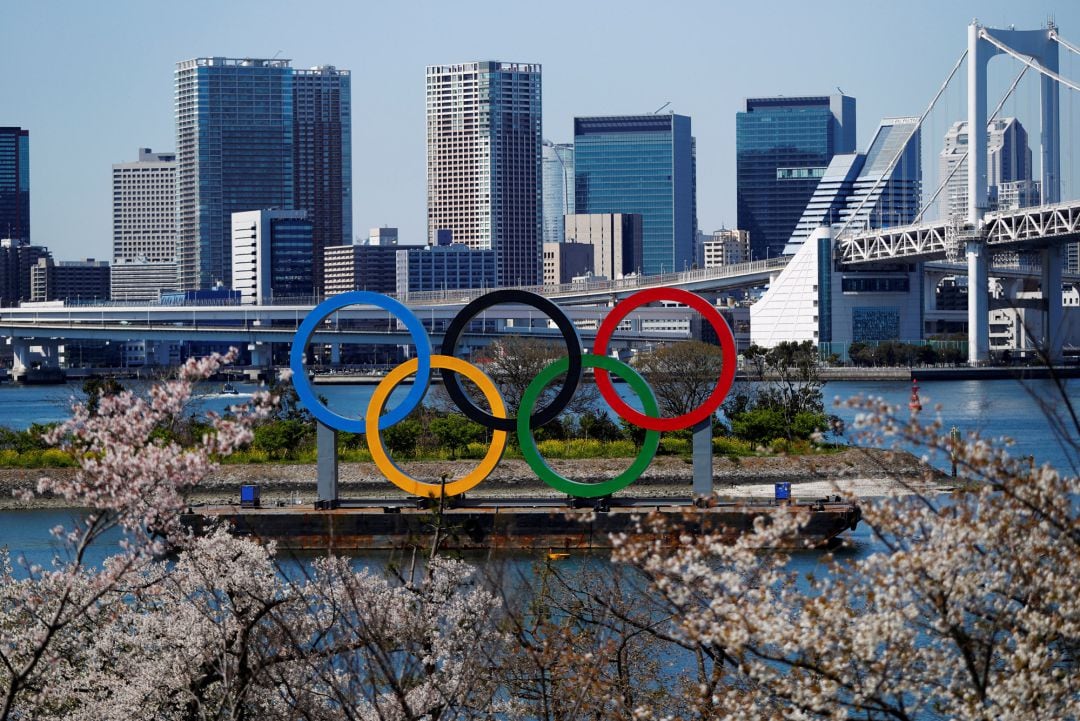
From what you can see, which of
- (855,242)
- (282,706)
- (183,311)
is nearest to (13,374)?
(183,311)

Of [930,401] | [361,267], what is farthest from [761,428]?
[361,267]

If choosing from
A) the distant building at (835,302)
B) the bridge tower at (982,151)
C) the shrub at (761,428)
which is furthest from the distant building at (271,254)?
the shrub at (761,428)

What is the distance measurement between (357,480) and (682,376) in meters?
10.2

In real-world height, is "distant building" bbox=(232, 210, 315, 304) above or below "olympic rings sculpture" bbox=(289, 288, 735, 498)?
above

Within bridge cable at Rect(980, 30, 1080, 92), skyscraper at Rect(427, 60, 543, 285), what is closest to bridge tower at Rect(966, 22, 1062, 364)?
bridge cable at Rect(980, 30, 1080, 92)

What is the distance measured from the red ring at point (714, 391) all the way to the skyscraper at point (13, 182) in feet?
512

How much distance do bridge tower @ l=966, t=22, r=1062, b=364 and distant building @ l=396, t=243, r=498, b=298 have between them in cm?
6598

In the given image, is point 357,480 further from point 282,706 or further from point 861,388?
point 861,388

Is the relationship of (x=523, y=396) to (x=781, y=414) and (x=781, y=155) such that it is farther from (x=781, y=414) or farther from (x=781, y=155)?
(x=781, y=155)

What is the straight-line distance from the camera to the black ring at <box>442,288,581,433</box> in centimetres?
2055

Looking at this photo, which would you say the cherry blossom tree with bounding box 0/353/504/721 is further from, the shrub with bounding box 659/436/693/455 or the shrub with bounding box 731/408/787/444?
the shrub with bounding box 731/408/787/444

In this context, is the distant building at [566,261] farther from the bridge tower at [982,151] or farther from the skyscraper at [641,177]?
the bridge tower at [982,151]

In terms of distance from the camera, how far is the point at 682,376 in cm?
3700

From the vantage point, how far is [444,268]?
437 ft
